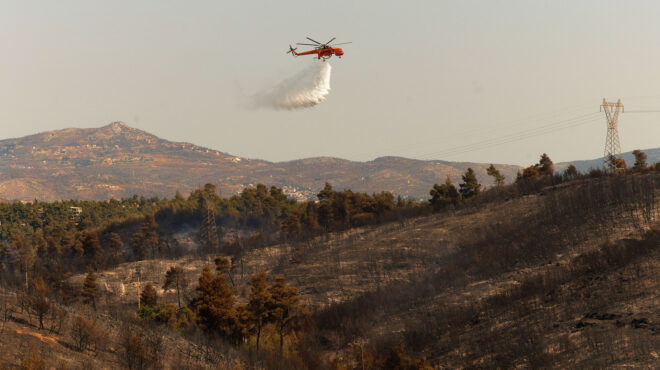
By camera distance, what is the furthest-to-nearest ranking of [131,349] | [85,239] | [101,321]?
[85,239] → [101,321] → [131,349]

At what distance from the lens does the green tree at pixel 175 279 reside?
401 feet

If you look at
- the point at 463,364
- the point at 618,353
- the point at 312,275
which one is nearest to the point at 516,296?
the point at 463,364

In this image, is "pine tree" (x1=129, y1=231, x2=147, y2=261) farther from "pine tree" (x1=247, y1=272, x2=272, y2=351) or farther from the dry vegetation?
"pine tree" (x1=247, y1=272, x2=272, y2=351)

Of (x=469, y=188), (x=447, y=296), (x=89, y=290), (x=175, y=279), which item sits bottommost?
(x=447, y=296)

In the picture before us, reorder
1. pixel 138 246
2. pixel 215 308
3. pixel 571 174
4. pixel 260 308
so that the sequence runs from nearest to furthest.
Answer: pixel 215 308 < pixel 260 308 < pixel 138 246 < pixel 571 174

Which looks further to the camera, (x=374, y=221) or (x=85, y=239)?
(x=374, y=221)

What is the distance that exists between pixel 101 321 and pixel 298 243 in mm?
99567

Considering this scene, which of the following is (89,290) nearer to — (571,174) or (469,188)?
(469,188)

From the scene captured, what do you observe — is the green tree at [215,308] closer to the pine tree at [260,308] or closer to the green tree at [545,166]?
the pine tree at [260,308]

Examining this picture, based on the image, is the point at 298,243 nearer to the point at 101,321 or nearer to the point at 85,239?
the point at 85,239

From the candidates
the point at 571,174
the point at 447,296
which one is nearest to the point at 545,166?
the point at 571,174

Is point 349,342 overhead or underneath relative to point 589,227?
underneath

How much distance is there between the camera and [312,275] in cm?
12494

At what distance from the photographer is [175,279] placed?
432ft
